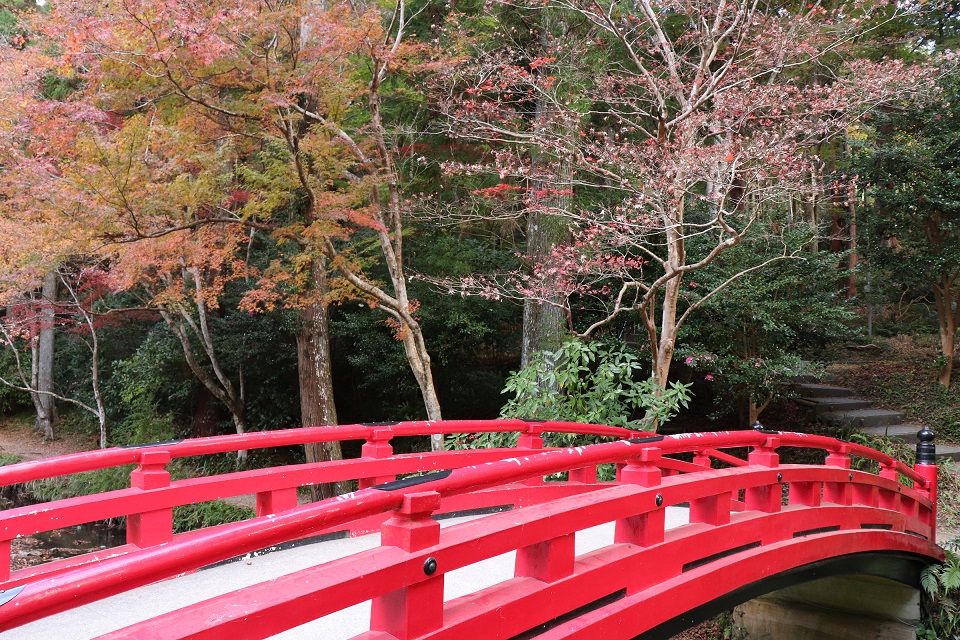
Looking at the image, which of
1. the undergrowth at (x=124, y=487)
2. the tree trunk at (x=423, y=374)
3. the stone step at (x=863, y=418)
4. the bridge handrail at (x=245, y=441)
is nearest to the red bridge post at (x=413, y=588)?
the bridge handrail at (x=245, y=441)

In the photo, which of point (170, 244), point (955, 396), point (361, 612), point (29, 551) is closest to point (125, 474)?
point (29, 551)

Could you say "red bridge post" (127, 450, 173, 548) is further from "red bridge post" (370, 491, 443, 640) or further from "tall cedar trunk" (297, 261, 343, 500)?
"tall cedar trunk" (297, 261, 343, 500)

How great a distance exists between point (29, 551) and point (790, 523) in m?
A: 12.7

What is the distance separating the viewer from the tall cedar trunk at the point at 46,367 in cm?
1725

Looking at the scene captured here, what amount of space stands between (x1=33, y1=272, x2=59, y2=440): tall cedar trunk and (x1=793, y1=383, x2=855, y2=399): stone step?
1733 cm

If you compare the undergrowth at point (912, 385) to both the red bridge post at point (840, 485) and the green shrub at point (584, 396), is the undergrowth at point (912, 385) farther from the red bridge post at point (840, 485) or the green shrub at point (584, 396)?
the red bridge post at point (840, 485)

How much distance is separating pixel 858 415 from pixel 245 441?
11.5 metres

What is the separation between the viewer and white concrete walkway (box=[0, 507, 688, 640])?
3295 mm

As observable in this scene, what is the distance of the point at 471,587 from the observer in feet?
12.9

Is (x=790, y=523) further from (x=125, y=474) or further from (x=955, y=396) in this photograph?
(x=125, y=474)

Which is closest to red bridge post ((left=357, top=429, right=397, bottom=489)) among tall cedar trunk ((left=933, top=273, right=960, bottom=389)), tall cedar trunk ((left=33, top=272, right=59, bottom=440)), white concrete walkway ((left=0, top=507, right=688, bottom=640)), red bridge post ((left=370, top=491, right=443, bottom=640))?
white concrete walkway ((left=0, top=507, right=688, bottom=640))

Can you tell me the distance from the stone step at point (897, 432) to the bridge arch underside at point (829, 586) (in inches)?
184

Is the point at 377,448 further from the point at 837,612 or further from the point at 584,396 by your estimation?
the point at 837,612

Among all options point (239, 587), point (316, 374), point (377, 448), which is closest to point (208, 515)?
point (316, 374)
